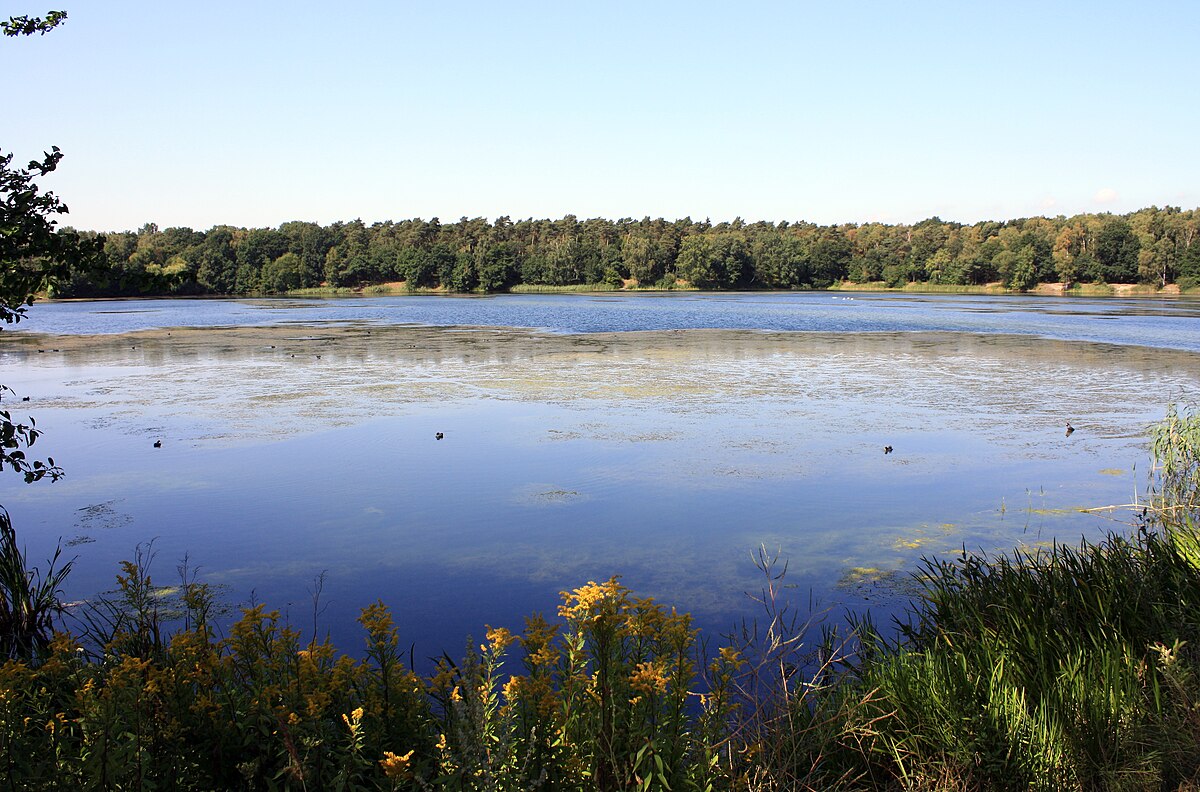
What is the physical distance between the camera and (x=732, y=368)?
18438mm

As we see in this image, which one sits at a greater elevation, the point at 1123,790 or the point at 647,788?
the point at 647,788

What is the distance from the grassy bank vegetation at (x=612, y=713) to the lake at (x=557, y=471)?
1.67 m

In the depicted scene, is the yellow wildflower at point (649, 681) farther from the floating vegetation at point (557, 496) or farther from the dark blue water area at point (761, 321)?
the dark blue water area at point (761, 321)

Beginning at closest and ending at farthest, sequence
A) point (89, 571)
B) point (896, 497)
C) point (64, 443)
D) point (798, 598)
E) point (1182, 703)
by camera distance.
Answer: point (1182, 703), point (798, 598), point (89, 571), point (896, 497), point (64, 443)

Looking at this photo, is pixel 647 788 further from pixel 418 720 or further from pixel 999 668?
pixel 999 668

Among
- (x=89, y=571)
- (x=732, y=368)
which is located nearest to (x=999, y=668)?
(x=89, y=571)

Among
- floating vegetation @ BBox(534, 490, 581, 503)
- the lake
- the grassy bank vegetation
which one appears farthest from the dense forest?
the grassy bank vegetation

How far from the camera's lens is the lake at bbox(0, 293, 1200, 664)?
20.2 feet

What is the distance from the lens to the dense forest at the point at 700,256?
7650cm

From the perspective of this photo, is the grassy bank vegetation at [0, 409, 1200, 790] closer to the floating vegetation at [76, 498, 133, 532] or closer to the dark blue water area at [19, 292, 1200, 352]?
the floating vegetation at [76, 498, 133, 532]

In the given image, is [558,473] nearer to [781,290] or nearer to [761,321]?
[761,321]

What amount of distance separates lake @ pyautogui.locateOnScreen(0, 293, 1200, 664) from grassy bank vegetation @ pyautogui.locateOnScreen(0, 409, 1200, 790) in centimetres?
167

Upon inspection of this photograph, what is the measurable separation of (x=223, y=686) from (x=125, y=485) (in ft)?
21.4

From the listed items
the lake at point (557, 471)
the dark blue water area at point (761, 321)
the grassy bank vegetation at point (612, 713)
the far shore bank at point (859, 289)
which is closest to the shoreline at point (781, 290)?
the far shore bank at point (859, 289)
